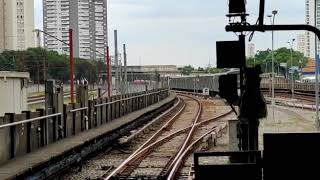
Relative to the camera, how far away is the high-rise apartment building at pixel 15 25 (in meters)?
27.9

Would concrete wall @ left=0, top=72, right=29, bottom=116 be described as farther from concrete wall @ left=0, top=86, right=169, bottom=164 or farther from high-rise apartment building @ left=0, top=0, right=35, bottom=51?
concrete wall @ left=0, top=86, right=169, bottom=164

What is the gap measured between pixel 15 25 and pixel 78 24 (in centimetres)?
1581

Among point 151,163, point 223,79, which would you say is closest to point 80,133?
point 151,163

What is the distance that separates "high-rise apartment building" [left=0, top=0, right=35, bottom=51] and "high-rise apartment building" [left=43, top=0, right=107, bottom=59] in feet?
8.39

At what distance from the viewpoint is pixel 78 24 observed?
45.6 m

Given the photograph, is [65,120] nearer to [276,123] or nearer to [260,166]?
[260,166]

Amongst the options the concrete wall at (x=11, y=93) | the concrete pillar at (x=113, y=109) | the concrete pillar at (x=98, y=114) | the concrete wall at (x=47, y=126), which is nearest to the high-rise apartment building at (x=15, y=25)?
the concrete wall at (x=11, y=93)

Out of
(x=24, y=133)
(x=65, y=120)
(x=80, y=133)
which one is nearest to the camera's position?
(x=24, y=133)

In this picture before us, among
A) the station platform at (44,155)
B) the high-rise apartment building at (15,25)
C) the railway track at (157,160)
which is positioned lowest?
the railway track at (157,160)

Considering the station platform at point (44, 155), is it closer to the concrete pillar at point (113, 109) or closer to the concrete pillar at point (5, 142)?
the concrete pillar at point (5, 142)

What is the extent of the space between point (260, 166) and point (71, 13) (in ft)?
118

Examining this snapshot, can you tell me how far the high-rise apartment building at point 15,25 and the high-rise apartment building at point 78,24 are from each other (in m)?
2.56

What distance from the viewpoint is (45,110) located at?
14.8 m

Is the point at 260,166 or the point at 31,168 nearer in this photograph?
the point at 260,166
